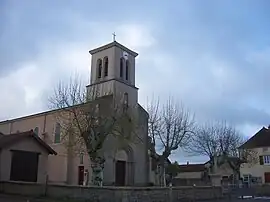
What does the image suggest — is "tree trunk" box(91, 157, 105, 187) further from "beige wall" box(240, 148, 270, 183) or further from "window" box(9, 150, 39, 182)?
"beige wall" box(240, 148, 270, 183)

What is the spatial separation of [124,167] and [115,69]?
11.2 m

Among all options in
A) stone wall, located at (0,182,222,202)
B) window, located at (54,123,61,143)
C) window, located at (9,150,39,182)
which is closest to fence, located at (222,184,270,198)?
stone wall, located at (0,182,222,202)

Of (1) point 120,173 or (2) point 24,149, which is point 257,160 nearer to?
(1) point 120,173

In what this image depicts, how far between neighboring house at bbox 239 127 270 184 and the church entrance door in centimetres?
2326

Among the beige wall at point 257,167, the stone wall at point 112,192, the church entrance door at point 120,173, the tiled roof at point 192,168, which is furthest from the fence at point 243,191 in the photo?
the tiled roof at point 192,168

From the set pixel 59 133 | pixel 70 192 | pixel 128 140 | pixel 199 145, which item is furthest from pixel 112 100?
pixel 199 145

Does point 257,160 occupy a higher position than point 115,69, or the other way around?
point 115,69

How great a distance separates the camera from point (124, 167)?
132ft

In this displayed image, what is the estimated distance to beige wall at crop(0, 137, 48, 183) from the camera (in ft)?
90.7

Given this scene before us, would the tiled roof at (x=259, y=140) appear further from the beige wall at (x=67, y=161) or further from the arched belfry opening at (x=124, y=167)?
the arched belfry opening at (x=124, y=167)

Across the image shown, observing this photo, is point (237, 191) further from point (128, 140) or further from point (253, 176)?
point (253, 176)

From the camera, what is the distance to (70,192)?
2184 cm

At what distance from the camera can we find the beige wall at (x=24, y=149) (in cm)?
2764

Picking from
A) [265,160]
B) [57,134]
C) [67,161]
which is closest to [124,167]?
[67,161]
